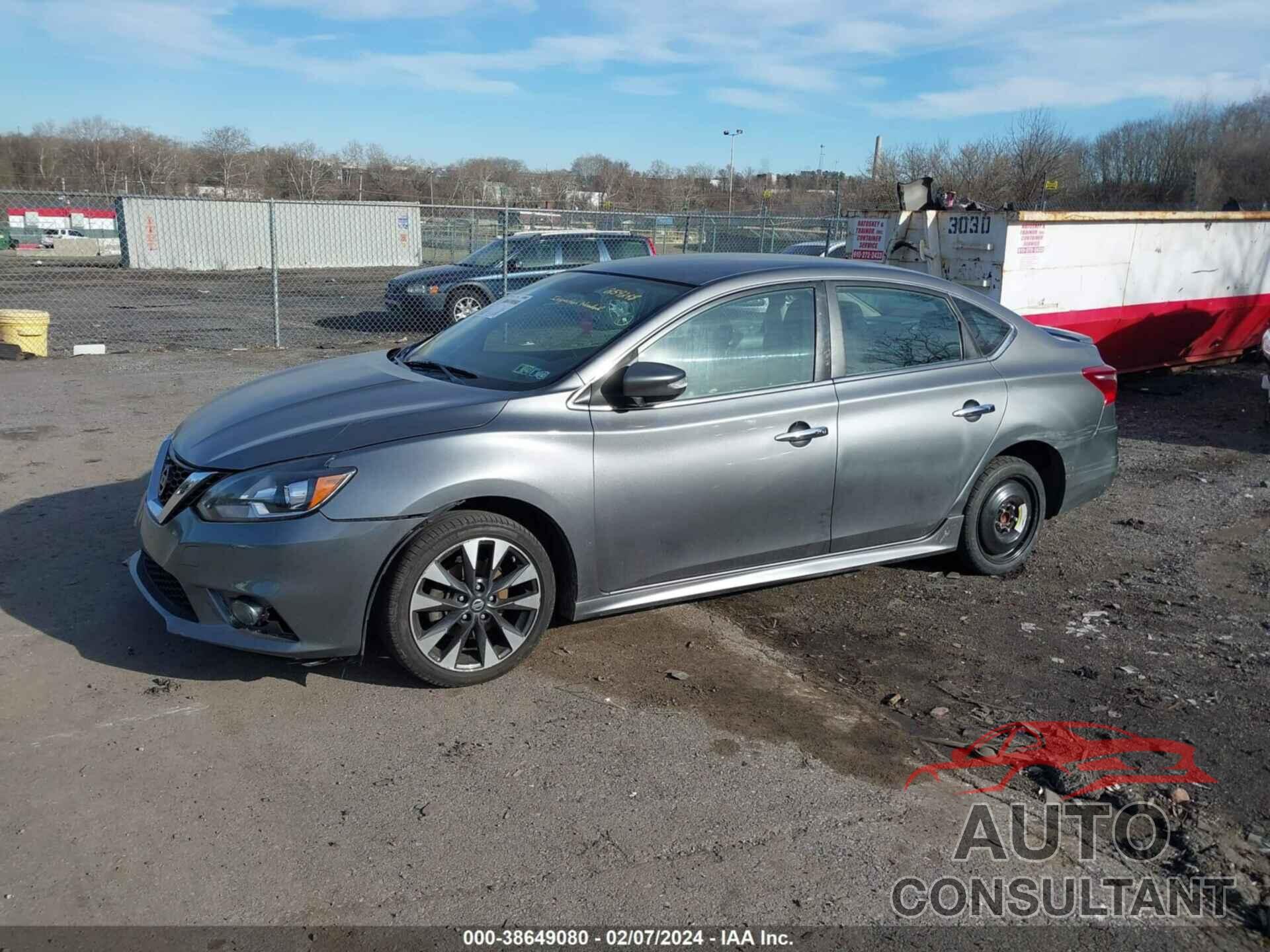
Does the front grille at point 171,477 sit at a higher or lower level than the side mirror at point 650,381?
lower

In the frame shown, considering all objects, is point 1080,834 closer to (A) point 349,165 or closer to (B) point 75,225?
(A) point 349,165

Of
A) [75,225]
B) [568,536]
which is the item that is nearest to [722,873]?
[568,536]

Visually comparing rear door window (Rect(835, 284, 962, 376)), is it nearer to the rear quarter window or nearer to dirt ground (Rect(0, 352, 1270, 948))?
the rear quarter window

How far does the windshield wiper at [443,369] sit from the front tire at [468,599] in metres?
0.88

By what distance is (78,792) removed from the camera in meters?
3.37

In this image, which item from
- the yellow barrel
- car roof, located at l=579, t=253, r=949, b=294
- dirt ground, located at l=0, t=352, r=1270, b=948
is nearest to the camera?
dirt ground, located at l=0, t=352, r=1270, b=948

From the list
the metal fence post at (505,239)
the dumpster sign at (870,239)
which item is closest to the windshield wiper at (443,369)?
the dumpster sign at (870,239)

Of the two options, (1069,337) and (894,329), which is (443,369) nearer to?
(894,329)

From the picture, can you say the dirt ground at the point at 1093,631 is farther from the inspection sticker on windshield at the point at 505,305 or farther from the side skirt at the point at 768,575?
the inspection sticker on windshield at the point at 505,305

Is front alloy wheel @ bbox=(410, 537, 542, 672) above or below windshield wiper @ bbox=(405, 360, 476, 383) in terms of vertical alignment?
below

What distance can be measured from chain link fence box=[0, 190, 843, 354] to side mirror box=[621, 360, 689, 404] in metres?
9.90

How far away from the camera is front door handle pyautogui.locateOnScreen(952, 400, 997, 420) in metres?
5.18

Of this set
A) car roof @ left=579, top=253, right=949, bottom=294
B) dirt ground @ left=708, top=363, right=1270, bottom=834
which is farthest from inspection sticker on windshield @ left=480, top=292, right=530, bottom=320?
dirt ground @ left=708, top=363, right=1270, bottom=834

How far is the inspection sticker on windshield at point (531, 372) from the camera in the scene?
4.40 meters
